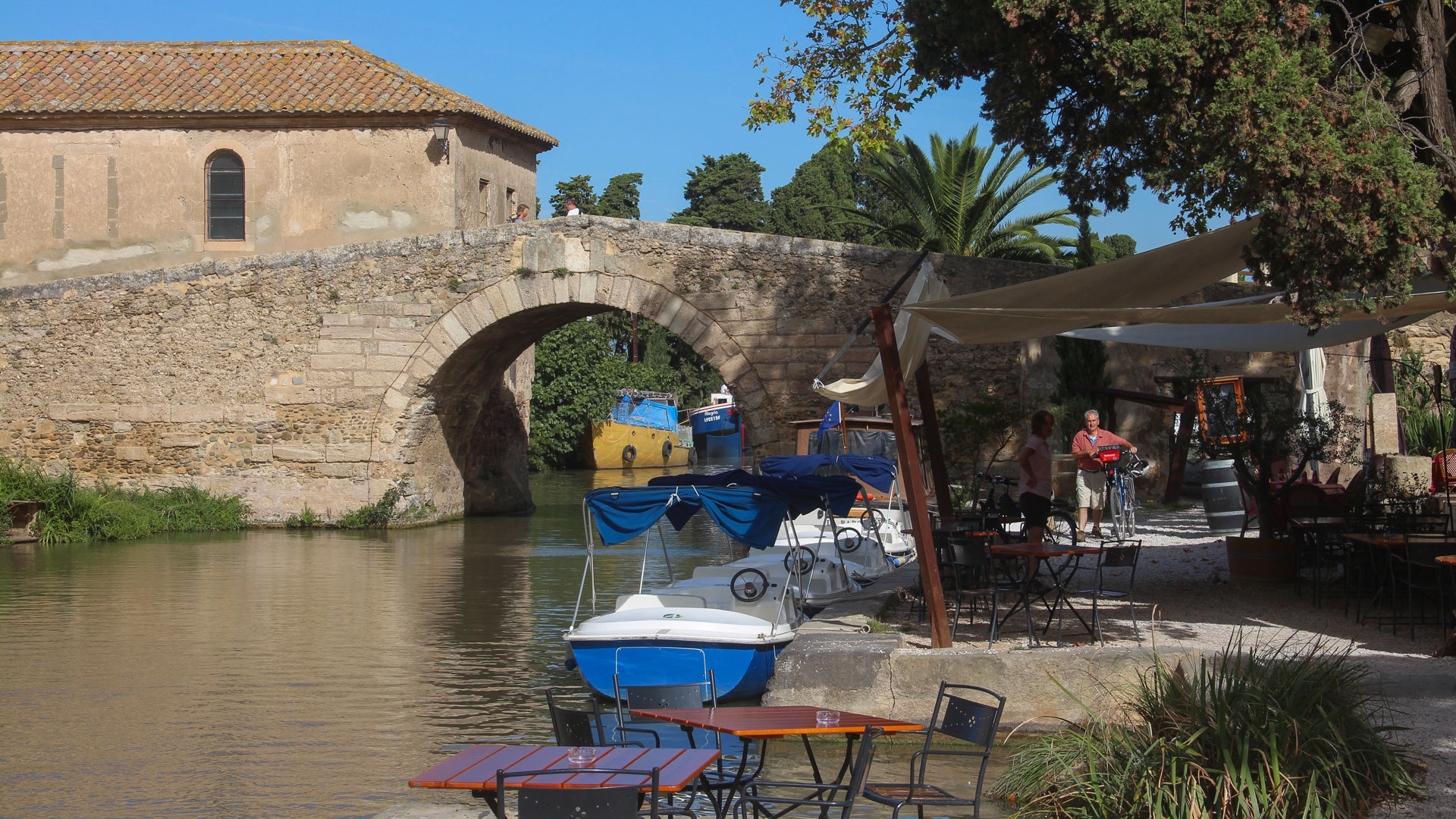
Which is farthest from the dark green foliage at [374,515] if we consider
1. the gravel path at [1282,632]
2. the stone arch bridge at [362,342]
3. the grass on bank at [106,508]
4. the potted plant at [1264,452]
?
the potted plant at [1264,452]

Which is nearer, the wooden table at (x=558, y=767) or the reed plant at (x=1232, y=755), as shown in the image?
the wooden table at (x=558, y=767)

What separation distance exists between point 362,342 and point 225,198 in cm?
585

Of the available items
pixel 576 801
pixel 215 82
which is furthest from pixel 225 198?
pixel 576 801

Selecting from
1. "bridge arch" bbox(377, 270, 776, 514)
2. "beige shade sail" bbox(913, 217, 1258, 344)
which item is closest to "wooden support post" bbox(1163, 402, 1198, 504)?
"bridge arch" bbox(377, 270, 776, 514)

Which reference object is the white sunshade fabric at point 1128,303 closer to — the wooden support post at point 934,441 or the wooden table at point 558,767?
the wooden support post at point 934,441

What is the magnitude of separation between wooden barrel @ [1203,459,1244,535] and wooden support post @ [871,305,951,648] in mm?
6498

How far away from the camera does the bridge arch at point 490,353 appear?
637 inches

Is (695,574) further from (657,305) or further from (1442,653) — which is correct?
(657,305)

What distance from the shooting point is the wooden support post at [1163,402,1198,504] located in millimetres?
14938

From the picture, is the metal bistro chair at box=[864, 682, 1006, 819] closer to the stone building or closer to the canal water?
the canal water

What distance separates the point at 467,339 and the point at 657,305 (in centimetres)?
259

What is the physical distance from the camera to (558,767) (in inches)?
147

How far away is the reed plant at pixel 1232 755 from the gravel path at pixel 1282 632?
253 millimetres

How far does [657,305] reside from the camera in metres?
16.2
